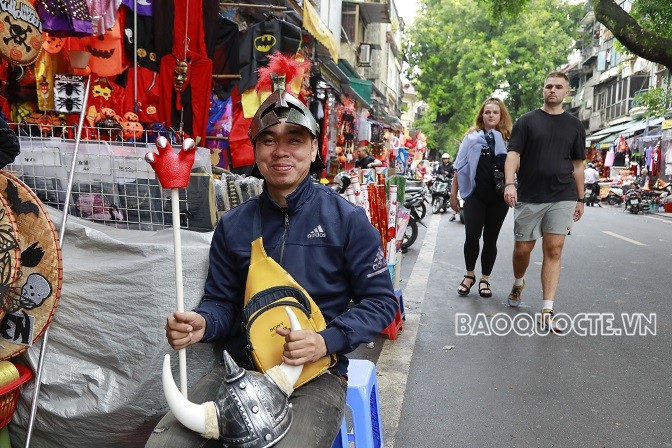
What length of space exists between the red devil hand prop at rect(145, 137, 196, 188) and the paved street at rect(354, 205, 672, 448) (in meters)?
1.76

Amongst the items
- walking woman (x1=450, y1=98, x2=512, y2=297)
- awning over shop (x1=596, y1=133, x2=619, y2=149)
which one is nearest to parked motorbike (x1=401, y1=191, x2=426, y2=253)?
walking woman (x1=450, y1=98, x2=512, y2=297)

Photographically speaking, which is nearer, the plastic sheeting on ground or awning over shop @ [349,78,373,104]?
the plastic sheeting on ground

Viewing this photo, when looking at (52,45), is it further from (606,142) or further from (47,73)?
(606,142)

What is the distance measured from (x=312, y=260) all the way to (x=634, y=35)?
9650mm

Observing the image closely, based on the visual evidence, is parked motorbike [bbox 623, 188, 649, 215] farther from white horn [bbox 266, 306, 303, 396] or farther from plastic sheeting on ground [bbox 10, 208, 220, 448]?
white horn [bbox 266, 306, 303, 396]

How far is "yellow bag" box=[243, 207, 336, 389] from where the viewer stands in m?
1.81

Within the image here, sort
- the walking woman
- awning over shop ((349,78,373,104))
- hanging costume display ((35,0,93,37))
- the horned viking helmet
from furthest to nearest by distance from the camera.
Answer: awning over shop ((349,78,373,104)), the walking woman, hanging costume display ((35,0,93,37)), the horned viking helmet

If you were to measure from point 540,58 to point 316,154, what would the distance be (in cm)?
3439

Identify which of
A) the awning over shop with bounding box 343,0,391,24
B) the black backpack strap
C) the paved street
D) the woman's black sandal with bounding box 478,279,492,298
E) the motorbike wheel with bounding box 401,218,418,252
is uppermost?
the awning over shop with bounding box 343,0,391,24

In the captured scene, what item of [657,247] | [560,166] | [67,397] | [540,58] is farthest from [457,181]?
[540,58]

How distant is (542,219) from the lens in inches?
181

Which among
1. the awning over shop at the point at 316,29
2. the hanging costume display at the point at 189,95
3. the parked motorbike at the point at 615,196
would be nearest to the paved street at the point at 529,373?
the hanging costume display at the point at 189,95

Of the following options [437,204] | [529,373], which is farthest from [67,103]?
[437,204]

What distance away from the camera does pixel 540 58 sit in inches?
1299
